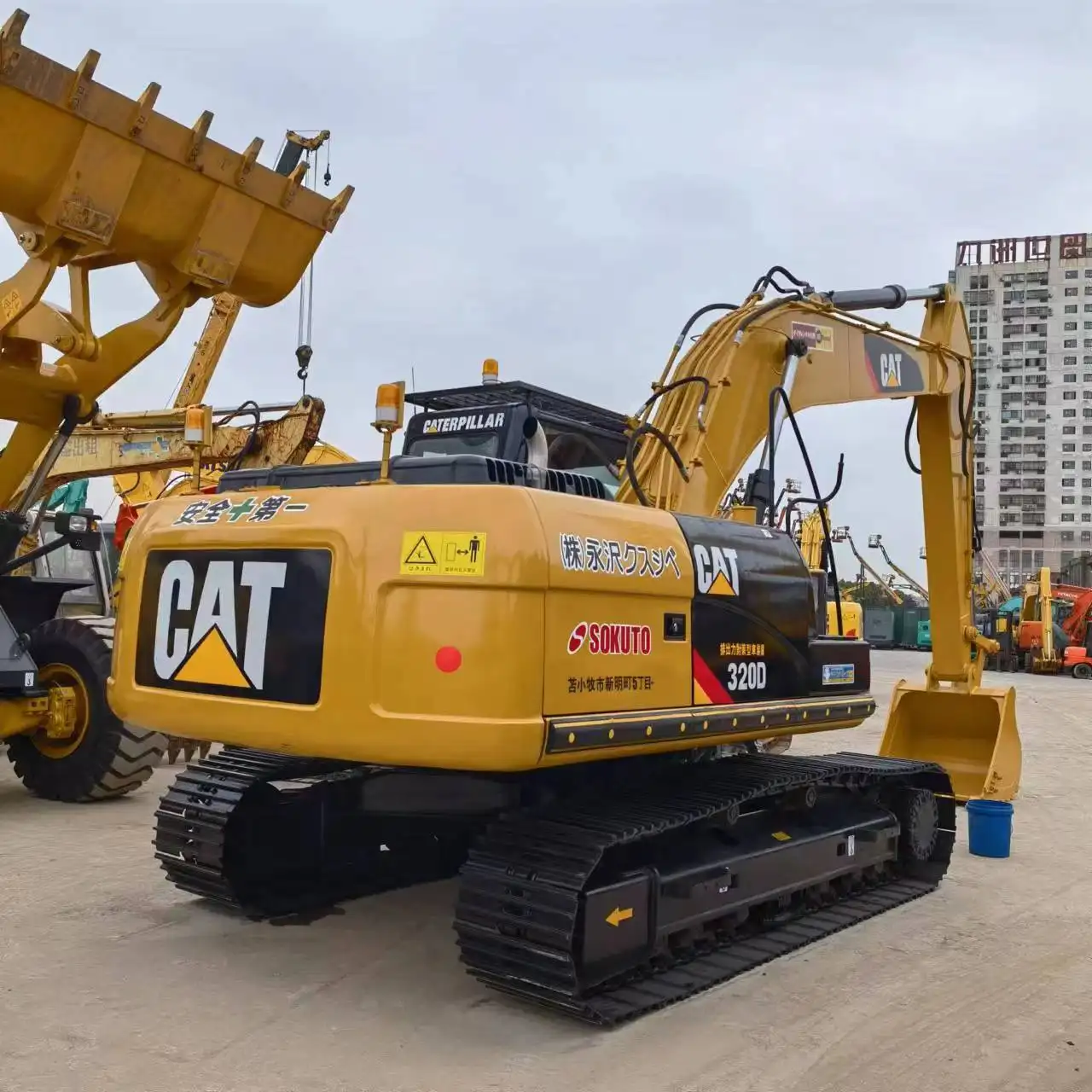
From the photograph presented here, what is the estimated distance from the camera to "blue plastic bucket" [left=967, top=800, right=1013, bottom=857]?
23.8 feet

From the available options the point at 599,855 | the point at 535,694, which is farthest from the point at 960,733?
the point at 535,694

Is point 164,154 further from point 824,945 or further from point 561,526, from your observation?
point 824,945

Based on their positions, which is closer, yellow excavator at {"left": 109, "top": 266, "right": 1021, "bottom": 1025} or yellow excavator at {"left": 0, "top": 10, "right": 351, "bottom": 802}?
yellow excavator at {"left": 109, "top": 266, "right": 1021, "bottom": 1025}

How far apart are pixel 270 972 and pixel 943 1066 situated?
2.50m

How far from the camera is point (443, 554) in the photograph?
3883 mm

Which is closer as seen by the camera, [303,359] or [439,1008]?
[439,1008]

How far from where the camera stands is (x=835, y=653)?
5.53 metres

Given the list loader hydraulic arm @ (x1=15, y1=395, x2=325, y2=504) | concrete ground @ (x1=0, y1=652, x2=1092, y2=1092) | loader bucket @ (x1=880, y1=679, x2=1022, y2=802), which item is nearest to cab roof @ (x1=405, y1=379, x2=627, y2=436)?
concrete ground @ (x1=0, y1=652, x2=1092, y2=1092)

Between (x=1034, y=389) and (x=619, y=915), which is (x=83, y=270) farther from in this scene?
(x=1034, y=389)

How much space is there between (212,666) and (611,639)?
4.77ft

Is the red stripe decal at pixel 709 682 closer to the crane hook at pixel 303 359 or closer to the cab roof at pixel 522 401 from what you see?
the cab roof at pixel 522 401

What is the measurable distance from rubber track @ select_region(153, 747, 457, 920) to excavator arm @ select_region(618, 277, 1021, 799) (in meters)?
2.06

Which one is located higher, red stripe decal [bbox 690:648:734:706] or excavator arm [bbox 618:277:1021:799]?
excavator arm [bbox 618:277:1021:799]

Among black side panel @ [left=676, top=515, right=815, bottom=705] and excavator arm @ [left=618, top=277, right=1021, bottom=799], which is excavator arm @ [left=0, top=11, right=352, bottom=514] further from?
black side panel @ [left=676, top=515, right=815, bottom=705]
